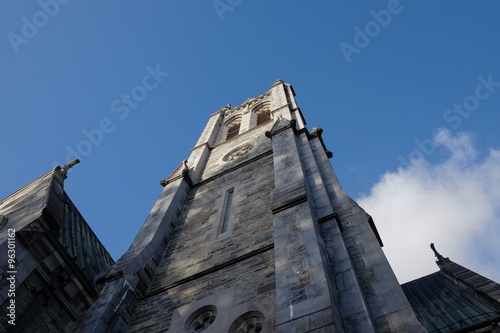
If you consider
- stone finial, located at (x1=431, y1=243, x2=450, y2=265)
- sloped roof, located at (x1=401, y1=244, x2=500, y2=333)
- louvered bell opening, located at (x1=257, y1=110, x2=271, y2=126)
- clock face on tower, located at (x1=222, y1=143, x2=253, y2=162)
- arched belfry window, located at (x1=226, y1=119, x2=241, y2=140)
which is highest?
arched belfry window, located at (x1=226, y1=119, x2=241, y2=140)

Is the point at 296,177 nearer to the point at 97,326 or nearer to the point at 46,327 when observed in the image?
the point at 97,326

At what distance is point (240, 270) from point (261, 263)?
0.48 m

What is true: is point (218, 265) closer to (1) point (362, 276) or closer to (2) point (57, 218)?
(1) point (362, 276)

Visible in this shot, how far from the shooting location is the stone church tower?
20.0 ft

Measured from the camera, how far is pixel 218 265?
909 centimetres

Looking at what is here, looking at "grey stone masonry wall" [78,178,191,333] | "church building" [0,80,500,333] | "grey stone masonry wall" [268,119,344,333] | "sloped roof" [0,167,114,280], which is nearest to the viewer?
"grey stone masonry wall" [268,119,344,333]

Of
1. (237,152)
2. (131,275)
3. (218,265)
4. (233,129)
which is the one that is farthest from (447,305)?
(233,129)

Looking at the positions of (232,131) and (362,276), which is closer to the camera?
(362,276)

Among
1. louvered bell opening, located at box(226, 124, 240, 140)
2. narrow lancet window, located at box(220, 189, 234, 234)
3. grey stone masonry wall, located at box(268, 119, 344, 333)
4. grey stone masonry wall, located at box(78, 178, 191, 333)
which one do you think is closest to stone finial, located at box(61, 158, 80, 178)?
grey stone masonry wall, located at box(78, 178, 191, 333)

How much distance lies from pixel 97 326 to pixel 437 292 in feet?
33.9

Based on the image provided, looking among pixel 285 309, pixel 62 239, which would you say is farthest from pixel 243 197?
pixel 285 309

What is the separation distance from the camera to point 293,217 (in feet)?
27.0

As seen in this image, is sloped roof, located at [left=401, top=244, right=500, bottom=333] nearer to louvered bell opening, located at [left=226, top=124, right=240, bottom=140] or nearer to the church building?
the church building

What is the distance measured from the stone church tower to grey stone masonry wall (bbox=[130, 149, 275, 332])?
3 centimetres
